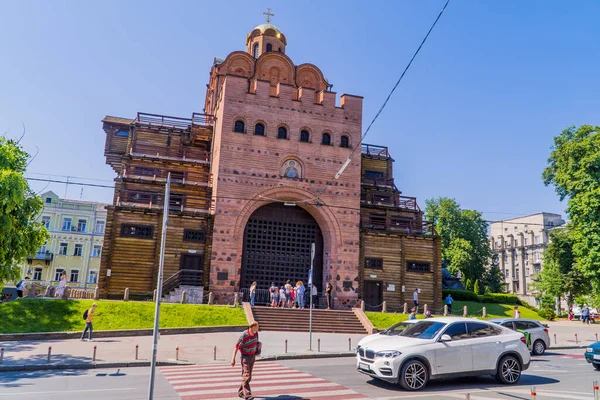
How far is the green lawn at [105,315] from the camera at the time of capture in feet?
66.2

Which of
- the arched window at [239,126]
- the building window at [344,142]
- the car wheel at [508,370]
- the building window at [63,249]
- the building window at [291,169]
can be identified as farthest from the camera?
the building window at [63,249]

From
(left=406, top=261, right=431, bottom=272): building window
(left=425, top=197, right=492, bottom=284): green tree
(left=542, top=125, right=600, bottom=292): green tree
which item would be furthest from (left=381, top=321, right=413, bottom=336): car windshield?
(left=425, top=197, right=492, bottom=284): green tree

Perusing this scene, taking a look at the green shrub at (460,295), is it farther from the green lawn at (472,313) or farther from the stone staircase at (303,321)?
the stone staircase at (303,321)

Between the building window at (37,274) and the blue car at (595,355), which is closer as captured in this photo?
the blue car at (595,355)

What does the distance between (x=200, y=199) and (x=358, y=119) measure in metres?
13.1

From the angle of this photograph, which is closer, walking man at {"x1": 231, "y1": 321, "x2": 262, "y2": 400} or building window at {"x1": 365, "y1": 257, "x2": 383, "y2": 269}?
walking man at {"x1": 231, "y1": 321, "x2": 262, "y2": 400}

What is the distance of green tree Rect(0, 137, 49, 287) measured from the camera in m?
12.7

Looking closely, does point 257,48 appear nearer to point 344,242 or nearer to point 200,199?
point 200,199

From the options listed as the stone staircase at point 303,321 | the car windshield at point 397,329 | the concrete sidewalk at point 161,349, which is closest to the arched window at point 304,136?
the stone staircase at point 303,321

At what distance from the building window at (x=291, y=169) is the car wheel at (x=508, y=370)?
71.3 feet

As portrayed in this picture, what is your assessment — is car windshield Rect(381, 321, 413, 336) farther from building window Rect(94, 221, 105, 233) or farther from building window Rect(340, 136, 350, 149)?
building window Rect(94, 221, 105, 233)

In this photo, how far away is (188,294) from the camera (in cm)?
2783

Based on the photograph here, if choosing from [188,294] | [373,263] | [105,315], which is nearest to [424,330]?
[105,315]

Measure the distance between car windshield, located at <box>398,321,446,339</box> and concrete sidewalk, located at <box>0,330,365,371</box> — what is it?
591cm
